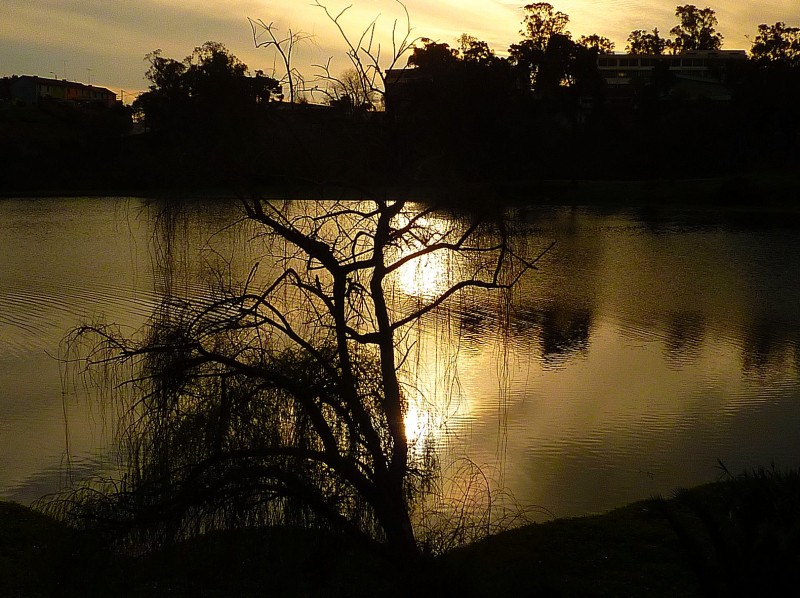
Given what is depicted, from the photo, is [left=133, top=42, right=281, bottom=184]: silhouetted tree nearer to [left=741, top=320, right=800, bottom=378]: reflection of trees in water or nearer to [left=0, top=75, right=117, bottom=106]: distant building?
[left=741, top=320, right=800, bottom=378]: reflection of trees in water

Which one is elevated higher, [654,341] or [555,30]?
[555,30]

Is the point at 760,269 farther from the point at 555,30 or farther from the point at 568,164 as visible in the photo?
the point at 555,30

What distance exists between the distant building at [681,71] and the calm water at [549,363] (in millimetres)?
44792

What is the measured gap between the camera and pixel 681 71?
9038 cm

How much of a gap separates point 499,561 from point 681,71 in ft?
302

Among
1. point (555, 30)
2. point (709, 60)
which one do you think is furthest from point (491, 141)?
point (709, 60)

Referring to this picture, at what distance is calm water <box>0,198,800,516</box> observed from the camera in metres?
9.74

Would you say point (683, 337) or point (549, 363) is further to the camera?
point (683, 337)

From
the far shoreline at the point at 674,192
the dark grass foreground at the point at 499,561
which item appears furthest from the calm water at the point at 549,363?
the far shoreline at the point at 674,192

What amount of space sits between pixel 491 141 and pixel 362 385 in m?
2.22

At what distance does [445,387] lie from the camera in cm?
1130

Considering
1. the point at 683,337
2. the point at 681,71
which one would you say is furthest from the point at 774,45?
the point at 683,337

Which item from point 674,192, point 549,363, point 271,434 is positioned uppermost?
point 271,434

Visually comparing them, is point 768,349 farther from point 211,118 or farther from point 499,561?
point 211,118
